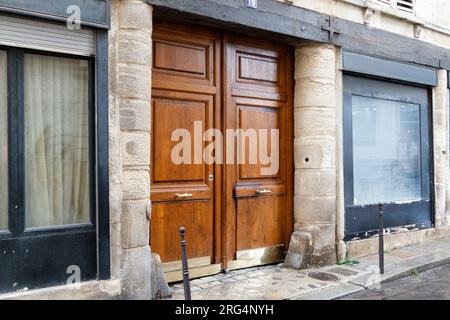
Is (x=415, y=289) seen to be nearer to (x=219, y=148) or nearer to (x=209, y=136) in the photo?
(x=219, y=148)

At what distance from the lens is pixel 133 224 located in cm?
420

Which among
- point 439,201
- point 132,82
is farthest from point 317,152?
point 439,201

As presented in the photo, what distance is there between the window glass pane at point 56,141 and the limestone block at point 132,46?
0.40 m

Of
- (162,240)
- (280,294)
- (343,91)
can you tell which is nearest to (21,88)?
(162,240)

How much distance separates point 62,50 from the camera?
3.96 m

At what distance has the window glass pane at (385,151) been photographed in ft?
21.4

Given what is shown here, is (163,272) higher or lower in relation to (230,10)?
lower

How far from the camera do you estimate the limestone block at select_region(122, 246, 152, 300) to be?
4.17 m

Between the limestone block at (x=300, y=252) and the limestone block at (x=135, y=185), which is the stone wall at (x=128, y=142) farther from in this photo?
the limestone block at (x=300, y=252)

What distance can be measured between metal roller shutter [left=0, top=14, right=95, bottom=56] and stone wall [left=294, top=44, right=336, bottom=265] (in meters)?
2.94

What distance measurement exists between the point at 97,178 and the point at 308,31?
11.0ft

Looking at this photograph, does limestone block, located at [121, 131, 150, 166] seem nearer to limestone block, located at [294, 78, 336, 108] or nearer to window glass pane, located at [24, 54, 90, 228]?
window glass pane, located at [24, 54, 90, 228]

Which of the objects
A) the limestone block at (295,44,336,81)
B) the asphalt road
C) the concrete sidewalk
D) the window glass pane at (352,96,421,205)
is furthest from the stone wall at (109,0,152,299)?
the window glass pane at (352,96,421,205)
